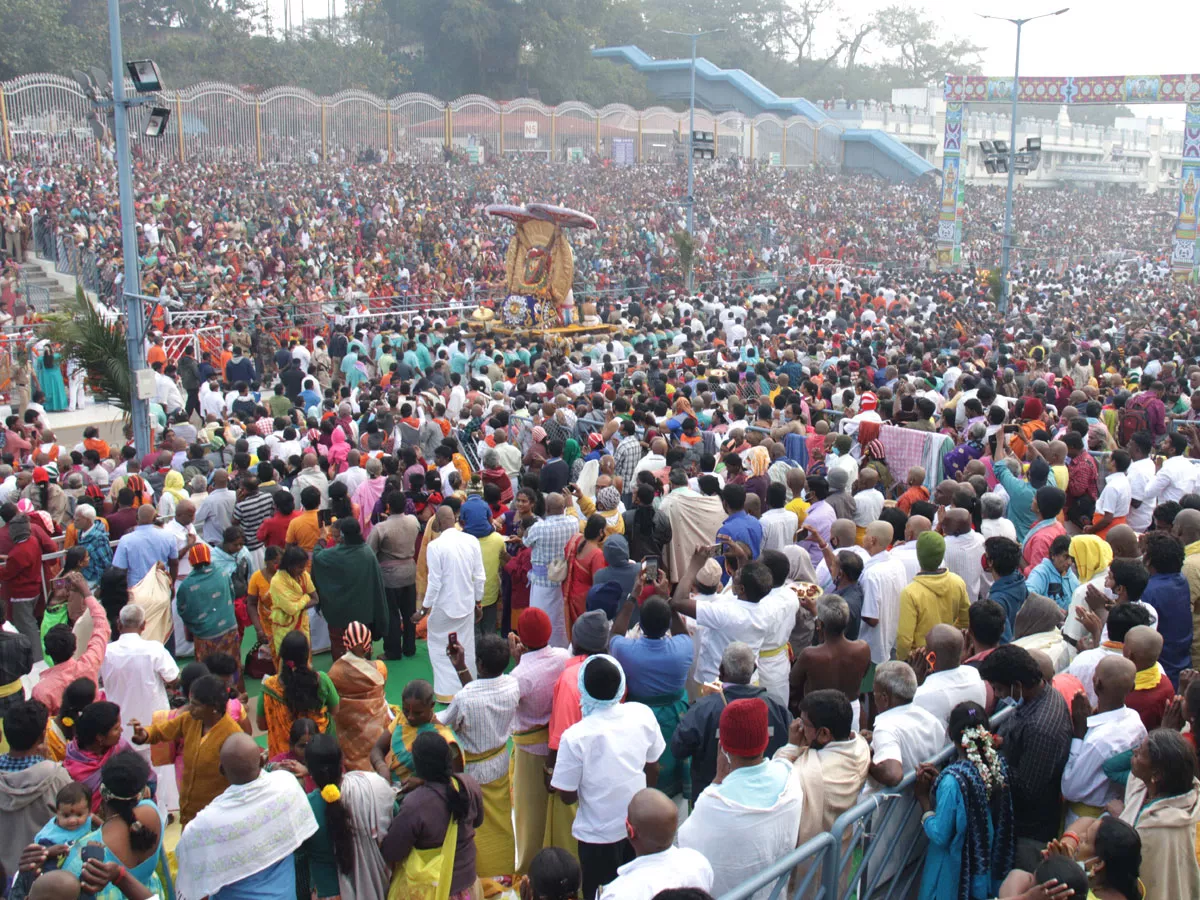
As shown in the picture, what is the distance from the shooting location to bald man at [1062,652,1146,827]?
4.37m

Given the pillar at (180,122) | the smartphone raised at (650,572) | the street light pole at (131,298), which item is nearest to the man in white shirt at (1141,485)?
the smartphone raised at (650,572)

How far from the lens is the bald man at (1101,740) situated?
4367 millimetres

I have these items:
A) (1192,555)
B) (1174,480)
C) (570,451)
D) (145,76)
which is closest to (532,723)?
(1192,555)

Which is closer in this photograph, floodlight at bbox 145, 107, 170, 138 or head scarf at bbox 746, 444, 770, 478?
head scarf at bbox 746, 444, 770, 478

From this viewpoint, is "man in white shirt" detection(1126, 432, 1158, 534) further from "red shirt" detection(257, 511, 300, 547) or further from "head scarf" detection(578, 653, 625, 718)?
"red shirt" detection(257, 511, 300, 547)

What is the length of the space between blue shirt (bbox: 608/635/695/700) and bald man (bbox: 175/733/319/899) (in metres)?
1.70

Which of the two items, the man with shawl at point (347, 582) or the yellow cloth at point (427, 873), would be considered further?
the man with shawl at point (347, 582)

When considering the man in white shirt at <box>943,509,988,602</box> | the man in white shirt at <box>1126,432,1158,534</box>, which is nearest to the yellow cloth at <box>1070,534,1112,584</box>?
the man in white shirt at <box>943,509,988,602</box>

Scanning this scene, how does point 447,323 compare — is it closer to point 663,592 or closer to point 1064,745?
point 663,592

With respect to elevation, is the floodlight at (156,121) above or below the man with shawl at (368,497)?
above

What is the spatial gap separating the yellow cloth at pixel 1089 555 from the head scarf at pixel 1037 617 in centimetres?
118

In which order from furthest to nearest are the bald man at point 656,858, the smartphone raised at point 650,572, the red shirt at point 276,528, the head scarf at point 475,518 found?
the red shirt at point 276,528 → the head scarf at point 475,518 → the smartphone raised at point 650,572 → the bald man at point 656,858

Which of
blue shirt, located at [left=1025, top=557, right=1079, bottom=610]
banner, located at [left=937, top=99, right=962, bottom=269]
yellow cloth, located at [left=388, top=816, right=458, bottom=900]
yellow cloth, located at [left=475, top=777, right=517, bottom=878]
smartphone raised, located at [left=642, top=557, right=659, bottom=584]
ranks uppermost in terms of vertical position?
banner, located at [left=937, top=99, right=962, bottom=269]

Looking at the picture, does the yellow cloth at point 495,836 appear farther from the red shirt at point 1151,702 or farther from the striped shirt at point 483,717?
the red shirt at point 1151,702
